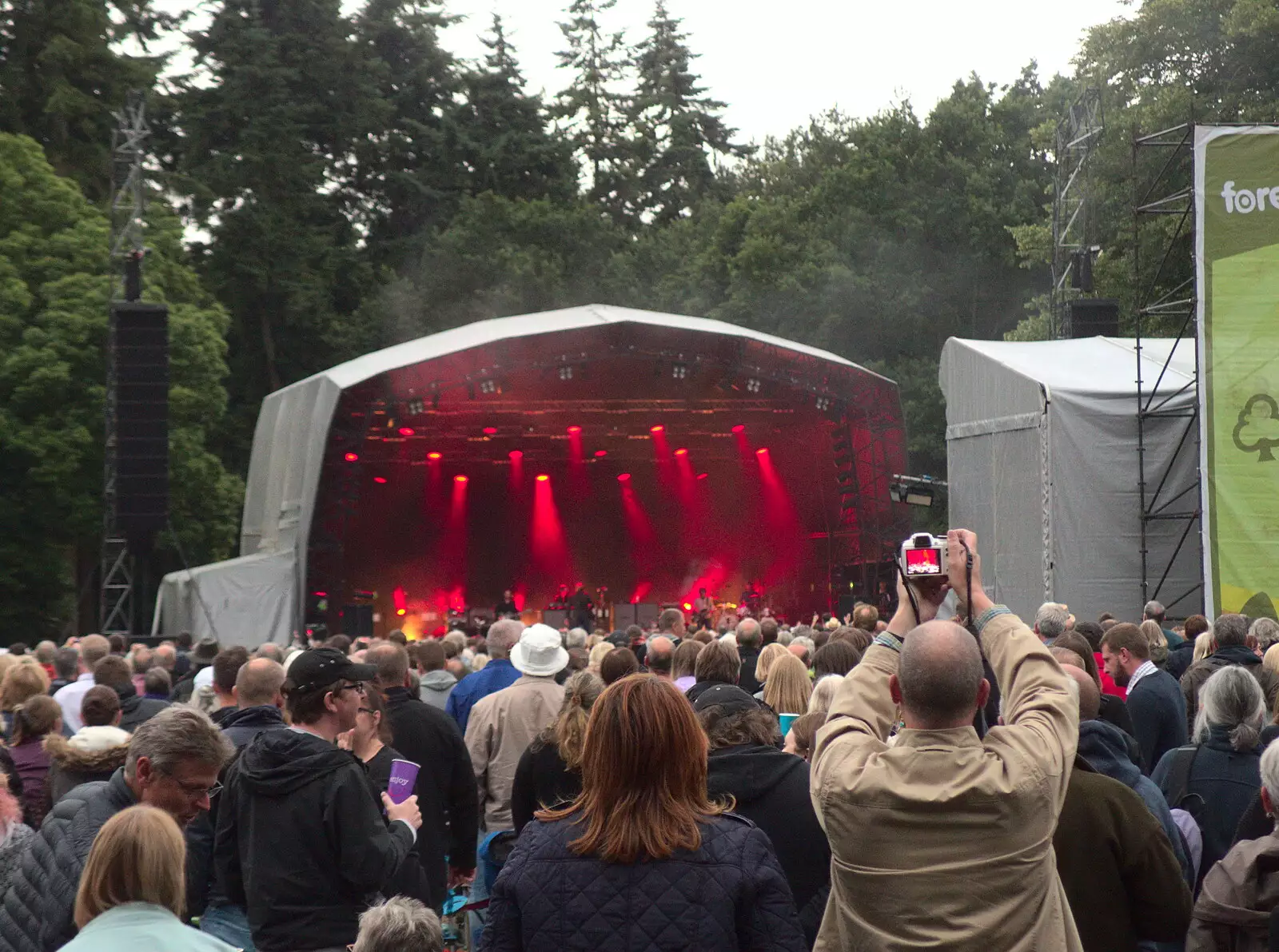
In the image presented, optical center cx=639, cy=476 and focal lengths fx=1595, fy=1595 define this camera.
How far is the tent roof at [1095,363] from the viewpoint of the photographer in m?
17.0

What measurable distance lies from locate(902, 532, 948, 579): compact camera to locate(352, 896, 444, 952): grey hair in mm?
1169

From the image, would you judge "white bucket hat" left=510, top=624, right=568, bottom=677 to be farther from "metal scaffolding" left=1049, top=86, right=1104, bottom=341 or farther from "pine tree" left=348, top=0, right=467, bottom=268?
"pine tree" left=348, top=0, right=467, bottom=268

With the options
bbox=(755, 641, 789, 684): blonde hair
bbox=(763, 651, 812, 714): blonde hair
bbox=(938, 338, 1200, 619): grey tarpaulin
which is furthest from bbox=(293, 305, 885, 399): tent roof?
bbox=(763, 651, 812, 714): blonde hair

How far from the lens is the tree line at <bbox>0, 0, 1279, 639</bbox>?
28.6 m

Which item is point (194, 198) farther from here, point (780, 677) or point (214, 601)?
point (780, 677)

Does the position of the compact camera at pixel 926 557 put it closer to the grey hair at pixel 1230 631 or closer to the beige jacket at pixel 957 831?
the beige jacket at pixel 957 831

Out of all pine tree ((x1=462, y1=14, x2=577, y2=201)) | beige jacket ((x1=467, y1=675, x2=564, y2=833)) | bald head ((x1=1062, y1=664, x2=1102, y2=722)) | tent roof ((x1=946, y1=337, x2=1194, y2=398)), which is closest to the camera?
bald head ((x1=1062, y1=664, x2=1102, y2=722))

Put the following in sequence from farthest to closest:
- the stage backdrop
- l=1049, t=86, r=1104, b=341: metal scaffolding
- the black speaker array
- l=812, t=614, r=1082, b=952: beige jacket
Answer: l=1049, t=86, r=1104, b=341: metal scaffolding, the black speaker array, the stage backdrop, l=812, t=614, r=1082, b=952: beige jacket

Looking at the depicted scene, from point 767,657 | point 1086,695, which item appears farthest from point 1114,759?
point 767,657

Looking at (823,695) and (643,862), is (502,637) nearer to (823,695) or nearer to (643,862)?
(823,695)

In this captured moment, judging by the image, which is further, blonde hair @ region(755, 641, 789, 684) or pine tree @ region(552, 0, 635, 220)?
pine tree @ region(552, 0, 635, 220)

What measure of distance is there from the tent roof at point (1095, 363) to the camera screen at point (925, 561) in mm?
14320

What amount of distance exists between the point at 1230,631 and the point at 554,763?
2.97 metres

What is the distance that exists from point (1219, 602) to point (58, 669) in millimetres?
9944
